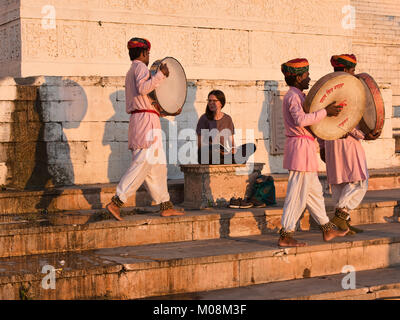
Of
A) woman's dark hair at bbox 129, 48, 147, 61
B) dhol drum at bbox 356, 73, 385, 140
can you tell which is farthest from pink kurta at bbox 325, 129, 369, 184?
woman's dark hair at bbox 129, 48, 147, 61

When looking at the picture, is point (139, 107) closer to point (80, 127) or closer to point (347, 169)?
point (80, 127)

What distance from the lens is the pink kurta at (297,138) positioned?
22.1 ft

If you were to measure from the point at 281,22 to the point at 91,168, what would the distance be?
19.8ft

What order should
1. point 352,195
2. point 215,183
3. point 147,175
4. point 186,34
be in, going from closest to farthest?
point 147,175 < point 352,195 < point 215,183 < point 186,34

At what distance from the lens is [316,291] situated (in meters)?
6.01

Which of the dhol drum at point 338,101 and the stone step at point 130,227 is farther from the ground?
the dhol drum at point 338,101

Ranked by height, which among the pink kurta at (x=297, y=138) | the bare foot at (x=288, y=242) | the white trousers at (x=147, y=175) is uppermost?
the pink kurta at (x=297, y=138)

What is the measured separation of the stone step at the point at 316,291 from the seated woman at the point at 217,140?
2458 mm

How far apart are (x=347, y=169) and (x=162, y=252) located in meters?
2.41

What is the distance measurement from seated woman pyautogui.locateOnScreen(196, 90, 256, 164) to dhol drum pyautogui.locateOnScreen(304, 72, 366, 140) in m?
1.91

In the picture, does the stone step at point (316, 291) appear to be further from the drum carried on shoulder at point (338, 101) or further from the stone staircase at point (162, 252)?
the drum carried on shoulder at point (338, 101)

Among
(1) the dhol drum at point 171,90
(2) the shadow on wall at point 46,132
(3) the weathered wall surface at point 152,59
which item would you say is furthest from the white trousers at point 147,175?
(3) the weathered wall surface at point 152,59

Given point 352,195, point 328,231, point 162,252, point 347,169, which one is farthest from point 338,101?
point 162,252

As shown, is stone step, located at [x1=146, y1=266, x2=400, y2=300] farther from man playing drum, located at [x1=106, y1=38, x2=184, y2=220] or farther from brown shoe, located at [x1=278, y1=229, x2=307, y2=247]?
man playing drum, located at [x1=106, y1=38, x2=184, y2=220]
